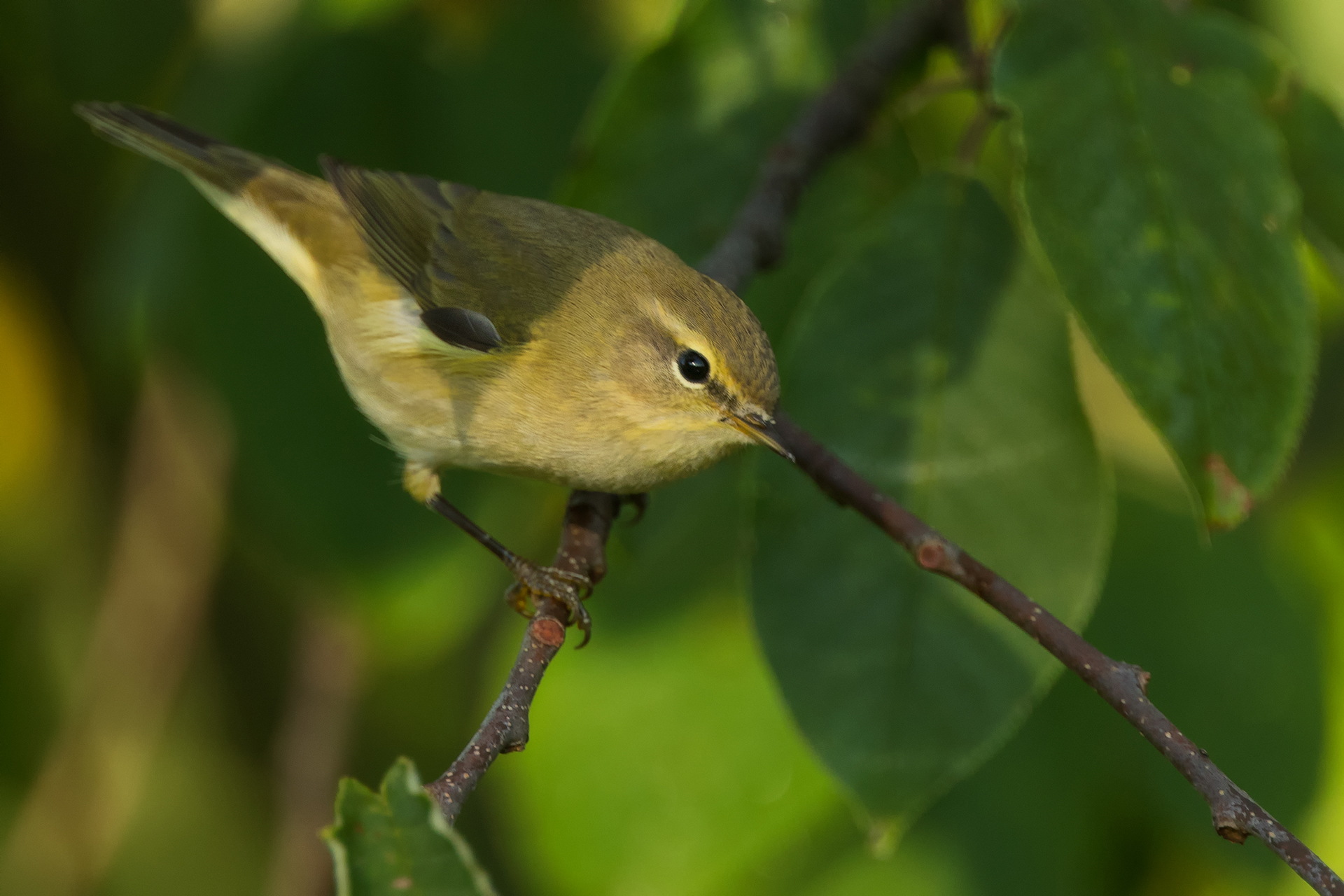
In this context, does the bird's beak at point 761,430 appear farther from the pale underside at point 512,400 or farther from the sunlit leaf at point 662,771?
the sunlit leaf at point 662,771

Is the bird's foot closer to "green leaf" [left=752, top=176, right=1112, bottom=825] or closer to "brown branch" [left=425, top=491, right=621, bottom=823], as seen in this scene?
"brown branch" [left=425, top=491, right=621, bottom=823]

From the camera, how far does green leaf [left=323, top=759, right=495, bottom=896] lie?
111 cm

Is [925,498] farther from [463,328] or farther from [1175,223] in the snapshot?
[463,328]

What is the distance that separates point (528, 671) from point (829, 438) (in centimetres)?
89

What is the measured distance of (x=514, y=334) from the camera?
9.13ft

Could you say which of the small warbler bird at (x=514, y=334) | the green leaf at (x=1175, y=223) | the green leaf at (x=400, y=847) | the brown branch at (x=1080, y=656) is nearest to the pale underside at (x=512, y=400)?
the small warbler bird at (x=514, y=334)

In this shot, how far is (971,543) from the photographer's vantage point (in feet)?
7.63

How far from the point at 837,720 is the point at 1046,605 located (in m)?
0.44

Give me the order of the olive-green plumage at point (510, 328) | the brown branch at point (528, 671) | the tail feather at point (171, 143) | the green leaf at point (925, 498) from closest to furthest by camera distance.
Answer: the brown branch at point (528, 671)
the green leaf at point (925, 498)
the olive-green plumage at point (510, 328)
the tail feather at point (171, 143)

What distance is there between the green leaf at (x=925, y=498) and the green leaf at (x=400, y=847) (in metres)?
1.07

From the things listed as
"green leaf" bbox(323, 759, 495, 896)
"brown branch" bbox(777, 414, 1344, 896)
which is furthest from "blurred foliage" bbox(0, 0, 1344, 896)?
"green leaf" bbox(323, 759, 495, 896)

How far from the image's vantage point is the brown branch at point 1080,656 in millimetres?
1435

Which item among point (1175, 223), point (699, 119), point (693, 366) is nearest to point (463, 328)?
point (693, 366)

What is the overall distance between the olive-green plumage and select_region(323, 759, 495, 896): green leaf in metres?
1.28
